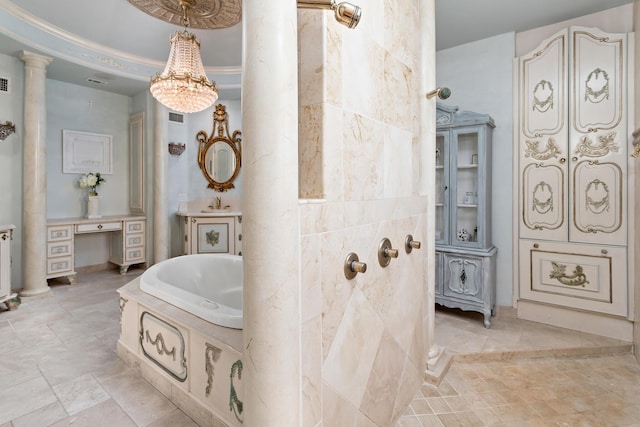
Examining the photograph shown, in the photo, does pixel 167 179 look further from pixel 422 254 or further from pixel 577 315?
pixel 577 315

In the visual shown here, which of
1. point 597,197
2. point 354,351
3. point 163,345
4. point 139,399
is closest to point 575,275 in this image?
point 597,197

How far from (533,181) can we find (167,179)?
452 centimetres

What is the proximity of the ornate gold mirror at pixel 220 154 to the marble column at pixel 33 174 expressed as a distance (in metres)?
1.97

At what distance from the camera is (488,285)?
2758mm

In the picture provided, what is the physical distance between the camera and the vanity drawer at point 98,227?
4055 mm

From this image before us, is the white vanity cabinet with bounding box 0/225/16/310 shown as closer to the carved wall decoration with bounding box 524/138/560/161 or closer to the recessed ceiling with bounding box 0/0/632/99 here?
the recessed ceiling with bounding box 0/0/632/99

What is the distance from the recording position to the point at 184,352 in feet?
5.72

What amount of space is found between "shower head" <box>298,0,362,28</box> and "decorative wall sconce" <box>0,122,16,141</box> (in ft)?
13.6

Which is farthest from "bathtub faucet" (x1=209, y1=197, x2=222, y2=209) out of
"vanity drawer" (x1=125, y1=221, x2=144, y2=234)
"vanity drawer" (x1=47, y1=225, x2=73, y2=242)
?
"vanity drawer" (x1=47, y1=225, x2=73, y2=242)

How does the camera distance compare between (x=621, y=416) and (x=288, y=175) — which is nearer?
(x=288, y=175)

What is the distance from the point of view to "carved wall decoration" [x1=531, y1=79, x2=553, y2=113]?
279 cm

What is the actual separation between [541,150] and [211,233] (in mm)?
4103

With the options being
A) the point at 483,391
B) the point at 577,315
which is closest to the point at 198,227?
the point at 483,391

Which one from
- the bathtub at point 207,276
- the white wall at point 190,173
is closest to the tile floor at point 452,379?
the bathtub at point 207,276
